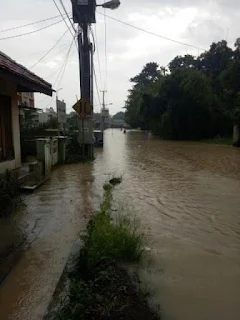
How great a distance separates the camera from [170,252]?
5.29 m

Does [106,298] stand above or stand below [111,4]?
below

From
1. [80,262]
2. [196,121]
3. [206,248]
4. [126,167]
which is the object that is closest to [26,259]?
[80,262]

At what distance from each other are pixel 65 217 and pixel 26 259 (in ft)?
7.13

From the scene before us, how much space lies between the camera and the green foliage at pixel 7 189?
6686 millimetres

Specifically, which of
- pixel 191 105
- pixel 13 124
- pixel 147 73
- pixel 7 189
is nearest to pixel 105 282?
pixel 7 189

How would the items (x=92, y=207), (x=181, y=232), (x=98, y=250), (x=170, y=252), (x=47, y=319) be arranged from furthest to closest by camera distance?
(x=92, y=207)
(x=181, y=232)
(x=170, y=252)
(x=98, y=250)
(x=47, y=319)

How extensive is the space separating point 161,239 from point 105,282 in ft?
8.15

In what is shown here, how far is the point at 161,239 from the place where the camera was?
5883mm

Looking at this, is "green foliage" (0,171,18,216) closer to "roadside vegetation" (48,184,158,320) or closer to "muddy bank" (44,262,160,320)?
"roadside vegetation" (48,184,158,320)

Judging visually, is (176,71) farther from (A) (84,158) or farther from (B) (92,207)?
(B) (92,207)

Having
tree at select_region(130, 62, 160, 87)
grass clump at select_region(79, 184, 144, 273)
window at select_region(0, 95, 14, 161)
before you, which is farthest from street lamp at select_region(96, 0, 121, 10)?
tree at select_region(130, 62, 160, 87)

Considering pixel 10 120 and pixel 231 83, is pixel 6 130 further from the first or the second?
pixel 231 83

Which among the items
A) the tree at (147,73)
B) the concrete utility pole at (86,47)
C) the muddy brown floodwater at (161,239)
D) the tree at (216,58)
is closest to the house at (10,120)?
the muddy brown floodwater at (161,239)

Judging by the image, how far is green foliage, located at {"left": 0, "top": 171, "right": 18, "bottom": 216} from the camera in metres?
6.69
